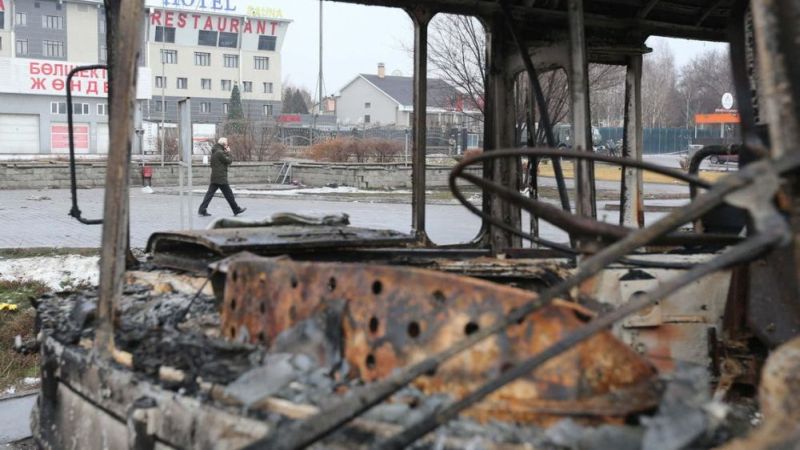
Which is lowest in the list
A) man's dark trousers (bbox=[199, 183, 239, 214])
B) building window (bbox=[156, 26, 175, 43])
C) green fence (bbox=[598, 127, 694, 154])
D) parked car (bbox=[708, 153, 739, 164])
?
man's dark trousers (bbox=[199, 183, 239, 214])

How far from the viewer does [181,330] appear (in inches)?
114

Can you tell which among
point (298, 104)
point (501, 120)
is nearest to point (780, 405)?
point (501, 120)

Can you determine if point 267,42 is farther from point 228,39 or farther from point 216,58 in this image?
point 216,58

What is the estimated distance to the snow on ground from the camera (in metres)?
9.09

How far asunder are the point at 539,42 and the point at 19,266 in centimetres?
688

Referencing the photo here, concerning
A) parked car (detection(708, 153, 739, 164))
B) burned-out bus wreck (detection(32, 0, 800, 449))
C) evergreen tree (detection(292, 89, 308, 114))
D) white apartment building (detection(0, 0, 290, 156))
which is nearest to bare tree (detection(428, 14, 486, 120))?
parked car (detection(708, 153, 739, 164))

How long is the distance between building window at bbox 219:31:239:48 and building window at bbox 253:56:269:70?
2.39 meters

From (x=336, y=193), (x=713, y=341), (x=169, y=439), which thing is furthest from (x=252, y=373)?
(x=336, y=193)

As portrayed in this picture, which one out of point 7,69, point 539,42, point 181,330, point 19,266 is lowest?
point 19,266

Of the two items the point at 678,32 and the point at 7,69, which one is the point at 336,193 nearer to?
the point at 678,32

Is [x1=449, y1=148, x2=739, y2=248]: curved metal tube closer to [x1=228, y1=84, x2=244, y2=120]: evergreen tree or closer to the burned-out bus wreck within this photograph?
the burned-out bus wreck

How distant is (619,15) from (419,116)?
1673mm

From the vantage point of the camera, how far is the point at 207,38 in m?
72.6

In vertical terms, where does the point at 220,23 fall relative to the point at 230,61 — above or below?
above
